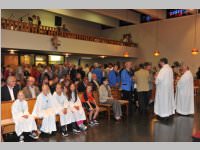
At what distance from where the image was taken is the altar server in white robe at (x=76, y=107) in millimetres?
5863

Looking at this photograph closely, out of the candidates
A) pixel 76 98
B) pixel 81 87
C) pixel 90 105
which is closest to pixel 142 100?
pixel 81 87

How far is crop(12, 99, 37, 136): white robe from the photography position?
4863mm

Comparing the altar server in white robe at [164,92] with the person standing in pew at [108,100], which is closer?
the person standing in pew at [108,100]

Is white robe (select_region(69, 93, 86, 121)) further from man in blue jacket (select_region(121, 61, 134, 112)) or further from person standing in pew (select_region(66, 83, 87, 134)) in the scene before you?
man in blue jacket (select_region(121, 61, 134, 112))

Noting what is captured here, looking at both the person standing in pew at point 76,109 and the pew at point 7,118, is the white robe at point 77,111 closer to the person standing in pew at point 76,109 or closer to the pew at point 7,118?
the person standing in pew at point 76,109

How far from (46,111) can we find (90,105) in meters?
1.47

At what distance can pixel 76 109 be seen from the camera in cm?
590

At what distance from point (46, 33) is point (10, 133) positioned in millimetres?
8306

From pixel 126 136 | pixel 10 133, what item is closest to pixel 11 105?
pixel 10 133

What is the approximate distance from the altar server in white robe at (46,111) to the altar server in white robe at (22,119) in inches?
8.8

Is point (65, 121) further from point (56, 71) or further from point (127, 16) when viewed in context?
point (127, 16)

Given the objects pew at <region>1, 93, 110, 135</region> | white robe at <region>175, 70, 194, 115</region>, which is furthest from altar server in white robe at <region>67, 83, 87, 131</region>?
white robe at <region>175, 70, 194, 115</region>


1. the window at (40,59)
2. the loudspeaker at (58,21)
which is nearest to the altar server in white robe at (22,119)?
the window at (40,59)

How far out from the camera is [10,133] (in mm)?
5285
